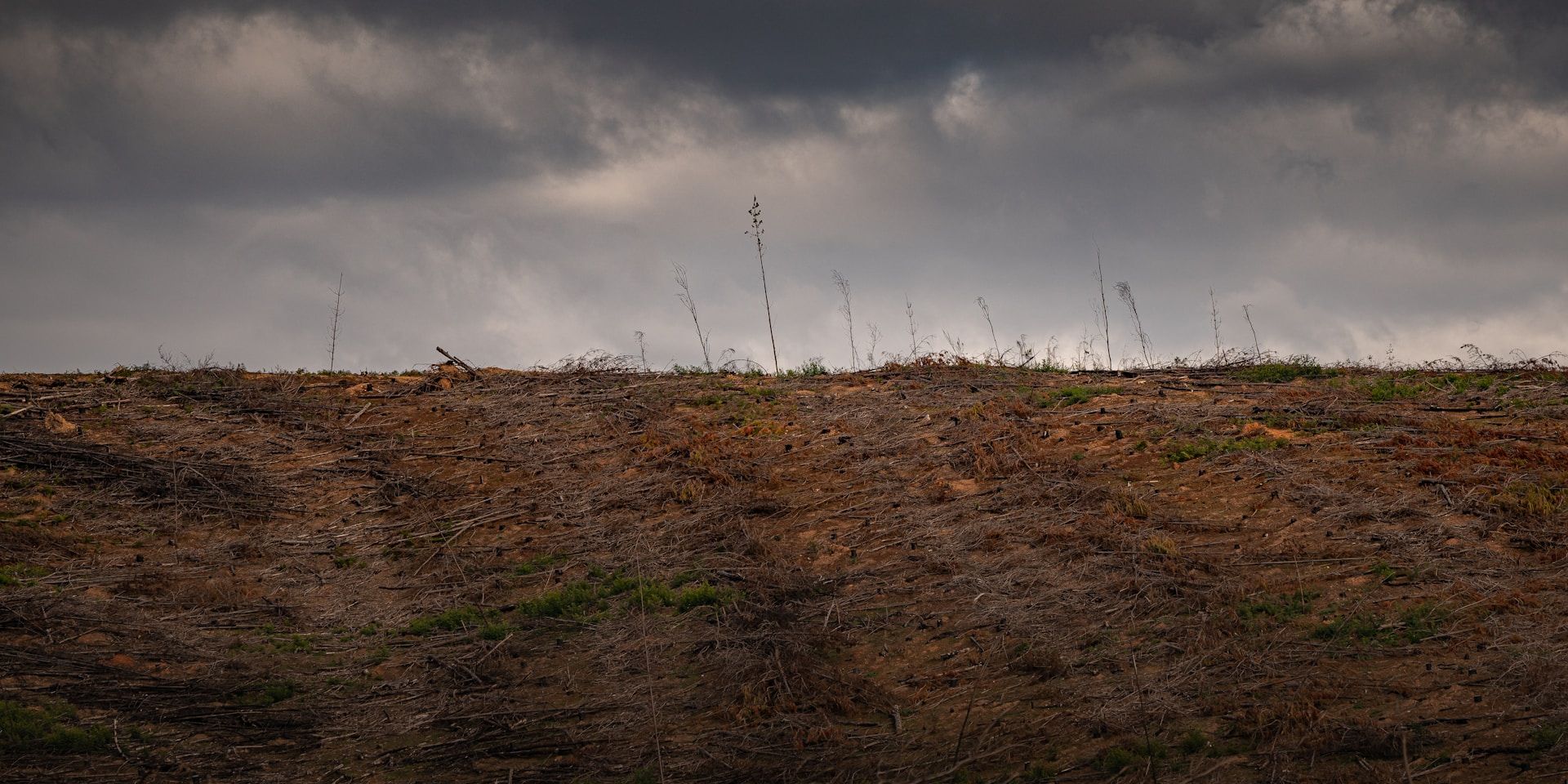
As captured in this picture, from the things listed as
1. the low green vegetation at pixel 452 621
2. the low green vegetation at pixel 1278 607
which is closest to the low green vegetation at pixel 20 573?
the low green vegetation at pixel 452 621

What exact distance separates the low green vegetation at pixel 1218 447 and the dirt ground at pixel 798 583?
0.19 ft

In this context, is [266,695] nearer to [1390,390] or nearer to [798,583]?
[798,583]

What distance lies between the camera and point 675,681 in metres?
9.21

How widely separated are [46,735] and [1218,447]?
12.1 metres

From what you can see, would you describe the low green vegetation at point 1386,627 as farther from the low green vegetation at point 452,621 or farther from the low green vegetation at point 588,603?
the low green vegetation at point 452,621

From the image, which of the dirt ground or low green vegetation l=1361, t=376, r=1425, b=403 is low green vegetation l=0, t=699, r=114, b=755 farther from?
low green vegetation l=1361, t=376, r=1425, b=403

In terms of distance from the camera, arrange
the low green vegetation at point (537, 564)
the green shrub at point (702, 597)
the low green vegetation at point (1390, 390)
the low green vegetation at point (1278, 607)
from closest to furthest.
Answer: the low green vegetation at point (1278, 607) < the green shrub at point (702, 597) < the low green vegetation at point (537, 564) < the low green vegetation at point (1390, 390)

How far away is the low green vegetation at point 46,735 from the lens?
26.4 feet

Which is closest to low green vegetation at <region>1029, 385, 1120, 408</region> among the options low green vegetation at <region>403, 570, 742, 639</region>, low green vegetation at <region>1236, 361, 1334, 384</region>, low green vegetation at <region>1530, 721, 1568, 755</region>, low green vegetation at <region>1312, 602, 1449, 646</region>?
low green vegetation at <region>1236, 361, 1334, 384</region>

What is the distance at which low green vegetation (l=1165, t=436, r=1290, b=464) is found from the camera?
40.4ft

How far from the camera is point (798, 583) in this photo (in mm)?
10625

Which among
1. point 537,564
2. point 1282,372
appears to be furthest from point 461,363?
point 1282,372

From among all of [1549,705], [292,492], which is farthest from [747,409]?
[1549,705]

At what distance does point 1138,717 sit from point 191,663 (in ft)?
27.7
